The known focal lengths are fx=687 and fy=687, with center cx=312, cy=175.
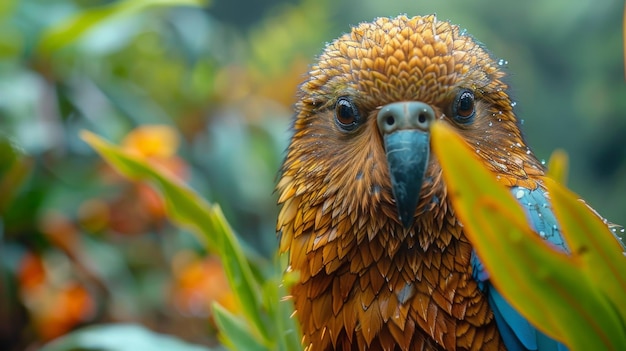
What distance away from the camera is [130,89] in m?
2.49

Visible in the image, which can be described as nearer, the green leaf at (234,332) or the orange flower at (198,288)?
the green leaf at (234,332)

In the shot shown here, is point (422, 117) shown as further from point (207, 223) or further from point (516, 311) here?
point (207, 223)

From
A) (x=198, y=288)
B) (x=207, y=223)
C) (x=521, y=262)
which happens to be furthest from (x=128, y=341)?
(x=521, y=262)

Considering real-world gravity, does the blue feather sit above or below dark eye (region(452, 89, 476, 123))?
below

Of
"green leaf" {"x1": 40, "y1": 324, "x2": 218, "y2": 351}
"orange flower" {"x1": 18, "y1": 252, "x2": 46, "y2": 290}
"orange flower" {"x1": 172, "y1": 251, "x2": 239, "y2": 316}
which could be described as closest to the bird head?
"green leaf" {"x1": 40, "y1": 324, "x2": 218, "y2": 351}

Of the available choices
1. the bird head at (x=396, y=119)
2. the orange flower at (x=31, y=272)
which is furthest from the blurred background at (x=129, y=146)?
the bird head at (x=396, y=119)

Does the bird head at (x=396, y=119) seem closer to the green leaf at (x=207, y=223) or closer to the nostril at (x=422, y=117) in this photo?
the nostril at (x=422, y=117)

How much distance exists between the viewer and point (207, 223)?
115 cm

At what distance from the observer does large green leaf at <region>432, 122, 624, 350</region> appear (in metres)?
0.62

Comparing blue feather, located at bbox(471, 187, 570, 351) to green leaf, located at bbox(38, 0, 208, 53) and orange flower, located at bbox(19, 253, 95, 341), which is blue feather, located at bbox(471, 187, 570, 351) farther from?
orange flower, located at bbox(19, 253, 95, 341)

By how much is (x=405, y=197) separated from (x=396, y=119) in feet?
0.30

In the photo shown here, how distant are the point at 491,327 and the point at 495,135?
0.24 m

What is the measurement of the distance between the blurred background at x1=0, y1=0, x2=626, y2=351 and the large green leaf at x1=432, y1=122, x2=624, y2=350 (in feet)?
1.20

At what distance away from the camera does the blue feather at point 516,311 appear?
2.68ft
